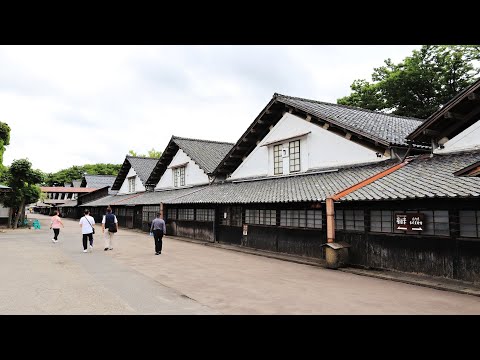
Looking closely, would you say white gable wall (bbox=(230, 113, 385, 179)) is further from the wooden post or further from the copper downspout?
the wooden post

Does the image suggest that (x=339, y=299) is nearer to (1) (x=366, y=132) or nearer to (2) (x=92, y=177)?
(1) (x=366, y=132)

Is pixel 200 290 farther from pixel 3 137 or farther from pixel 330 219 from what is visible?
pixel 3 137

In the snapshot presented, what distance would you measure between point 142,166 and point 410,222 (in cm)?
3079

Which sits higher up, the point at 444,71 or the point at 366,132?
the point at 444,71

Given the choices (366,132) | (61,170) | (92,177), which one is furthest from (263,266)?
(61,170)

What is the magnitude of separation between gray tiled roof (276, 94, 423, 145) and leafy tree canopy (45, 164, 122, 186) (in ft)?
250

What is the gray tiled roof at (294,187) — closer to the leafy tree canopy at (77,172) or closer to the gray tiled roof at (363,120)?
the gray tiled roof at (363,120)

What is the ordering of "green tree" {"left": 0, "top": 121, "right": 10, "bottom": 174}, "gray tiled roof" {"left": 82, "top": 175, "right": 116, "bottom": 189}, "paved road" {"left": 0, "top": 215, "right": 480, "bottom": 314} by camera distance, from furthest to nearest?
"gray tiled roof" {"left": 82, "top": 175, "right": 116, "bottom": 189} → "green tree" {"left": 0, "top": 121, "right": 10, "bottom": 174} → "paved road" {"left": 0, "top": 215, "right": 480, "bottom": 314}

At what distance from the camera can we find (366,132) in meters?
13.4

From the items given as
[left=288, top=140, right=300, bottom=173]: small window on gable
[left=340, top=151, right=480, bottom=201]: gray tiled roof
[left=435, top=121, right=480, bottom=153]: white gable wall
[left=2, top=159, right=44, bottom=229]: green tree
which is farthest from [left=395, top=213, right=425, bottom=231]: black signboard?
[left=2, top=159, right=44, bottom=229]: green tree

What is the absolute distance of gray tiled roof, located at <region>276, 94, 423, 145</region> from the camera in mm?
13555

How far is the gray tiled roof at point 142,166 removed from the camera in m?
34.7

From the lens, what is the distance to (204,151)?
1065 inches

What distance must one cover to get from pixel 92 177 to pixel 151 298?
178ft
